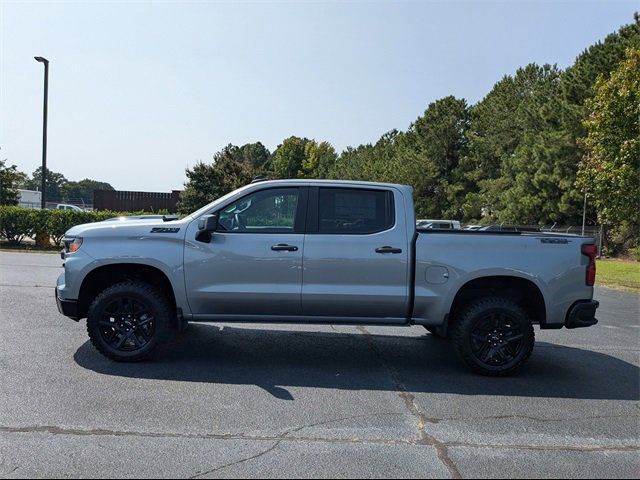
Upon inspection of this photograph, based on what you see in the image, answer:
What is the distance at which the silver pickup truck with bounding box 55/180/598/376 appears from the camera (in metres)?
5.83

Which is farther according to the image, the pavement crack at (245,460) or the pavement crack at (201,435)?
the pavement crack at (201,435)

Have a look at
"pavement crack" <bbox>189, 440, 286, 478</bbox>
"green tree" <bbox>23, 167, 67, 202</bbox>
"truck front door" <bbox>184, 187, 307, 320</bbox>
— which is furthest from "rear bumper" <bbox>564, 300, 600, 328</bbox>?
"green tree" <bbox>23, 167, 67, 202</bbox>

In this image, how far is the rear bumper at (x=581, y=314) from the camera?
233 inches

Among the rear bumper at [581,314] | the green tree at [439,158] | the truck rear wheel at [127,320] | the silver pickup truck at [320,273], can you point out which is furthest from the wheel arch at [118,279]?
the green tree at [439,158]

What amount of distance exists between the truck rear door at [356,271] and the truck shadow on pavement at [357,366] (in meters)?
0.65

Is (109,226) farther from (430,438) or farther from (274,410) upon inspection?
(430,438)

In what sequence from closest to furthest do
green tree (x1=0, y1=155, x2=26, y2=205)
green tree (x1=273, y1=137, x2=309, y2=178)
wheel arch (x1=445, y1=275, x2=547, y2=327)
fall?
wheel arch (x1=445, y1=275, x2=547, y2=327) < green tree (x1=0, y1=155, x2=26, y2=205) < green tree (x1=273, y1=137, x2=309, y2=178)

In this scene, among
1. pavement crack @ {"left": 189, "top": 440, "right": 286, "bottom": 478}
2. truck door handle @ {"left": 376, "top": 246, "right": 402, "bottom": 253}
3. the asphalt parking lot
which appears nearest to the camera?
pavement crack @ {"left": 189, "top": 440, "right": 286, "bottom": 478}

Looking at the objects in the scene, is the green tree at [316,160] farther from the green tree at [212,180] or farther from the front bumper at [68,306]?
the front bumper at [68,306]

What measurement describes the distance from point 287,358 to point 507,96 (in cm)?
4376

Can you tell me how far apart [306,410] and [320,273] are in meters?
1.53

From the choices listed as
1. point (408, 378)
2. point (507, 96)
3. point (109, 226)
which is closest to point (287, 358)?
point (408, 378)

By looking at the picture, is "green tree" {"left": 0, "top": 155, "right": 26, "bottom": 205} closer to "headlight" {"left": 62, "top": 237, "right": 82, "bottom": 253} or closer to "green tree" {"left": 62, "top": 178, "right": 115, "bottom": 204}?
"headlight" {"left": 62, "top": 237, "right": 82, "bottom": 253}

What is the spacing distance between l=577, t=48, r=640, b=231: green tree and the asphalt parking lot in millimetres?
10771
